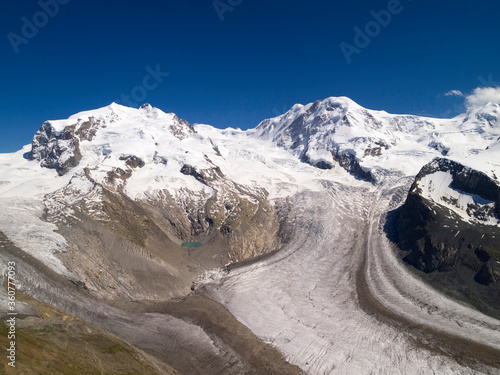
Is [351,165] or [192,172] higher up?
[351,165]

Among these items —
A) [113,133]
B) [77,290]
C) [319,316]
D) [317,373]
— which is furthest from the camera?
[113,133]

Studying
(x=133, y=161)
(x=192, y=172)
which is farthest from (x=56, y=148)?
(x=192, y=172)

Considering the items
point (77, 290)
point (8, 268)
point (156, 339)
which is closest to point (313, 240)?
point (156, 339)

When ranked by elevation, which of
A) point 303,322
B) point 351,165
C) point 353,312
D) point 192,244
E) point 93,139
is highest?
point 93,139

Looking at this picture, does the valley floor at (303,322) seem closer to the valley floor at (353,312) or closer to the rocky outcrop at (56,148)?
the valley floor at (353,312)

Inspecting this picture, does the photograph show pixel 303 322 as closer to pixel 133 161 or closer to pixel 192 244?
pixel 192 244

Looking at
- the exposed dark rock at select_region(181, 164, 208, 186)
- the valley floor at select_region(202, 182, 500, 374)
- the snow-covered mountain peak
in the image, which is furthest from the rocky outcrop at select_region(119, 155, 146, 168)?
the valley floor at select_region(202, 182, 500, 374)

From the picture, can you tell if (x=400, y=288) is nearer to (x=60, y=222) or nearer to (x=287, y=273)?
(x=287, y=273)

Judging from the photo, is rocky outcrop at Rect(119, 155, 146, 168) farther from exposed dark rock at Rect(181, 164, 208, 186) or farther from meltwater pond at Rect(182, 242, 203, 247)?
meltwater pond at Rect(182, 242, 203, 247)

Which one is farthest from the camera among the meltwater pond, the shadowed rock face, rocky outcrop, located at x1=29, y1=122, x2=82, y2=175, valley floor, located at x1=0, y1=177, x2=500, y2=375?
rocky outcrop, located at x1=29, y1=122, x2=82, y2=175
